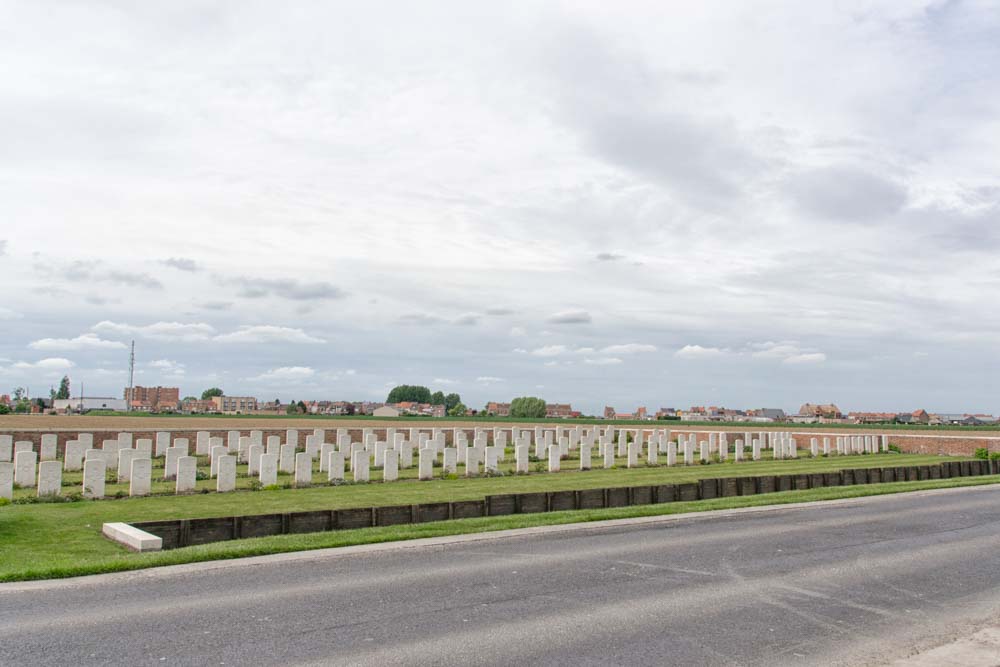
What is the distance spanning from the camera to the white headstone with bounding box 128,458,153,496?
1841 cm

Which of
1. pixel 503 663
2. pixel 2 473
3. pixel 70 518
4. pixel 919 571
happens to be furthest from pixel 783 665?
pixel 2 473

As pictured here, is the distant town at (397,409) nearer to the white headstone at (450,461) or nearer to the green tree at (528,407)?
the green tree at (528,407)

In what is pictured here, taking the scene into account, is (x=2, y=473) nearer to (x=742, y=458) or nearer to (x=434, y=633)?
(x=434, y=633)

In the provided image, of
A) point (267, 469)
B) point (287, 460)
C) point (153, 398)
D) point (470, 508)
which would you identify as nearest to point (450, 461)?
point (287, 460)

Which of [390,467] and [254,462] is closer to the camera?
[390,467]

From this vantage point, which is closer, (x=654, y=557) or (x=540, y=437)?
(x=654, y=557)

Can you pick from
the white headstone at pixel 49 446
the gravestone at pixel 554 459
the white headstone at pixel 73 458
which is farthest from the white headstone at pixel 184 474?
the gravestone at pixel 554 459

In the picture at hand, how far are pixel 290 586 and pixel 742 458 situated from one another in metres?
30.9

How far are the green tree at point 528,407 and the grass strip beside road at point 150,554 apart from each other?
9865 centimetres

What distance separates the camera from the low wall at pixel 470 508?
1184 cm

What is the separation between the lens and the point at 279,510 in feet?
52.6

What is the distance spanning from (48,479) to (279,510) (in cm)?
529

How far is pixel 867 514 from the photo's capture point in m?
16.8

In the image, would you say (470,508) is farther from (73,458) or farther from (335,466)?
(73,458)
